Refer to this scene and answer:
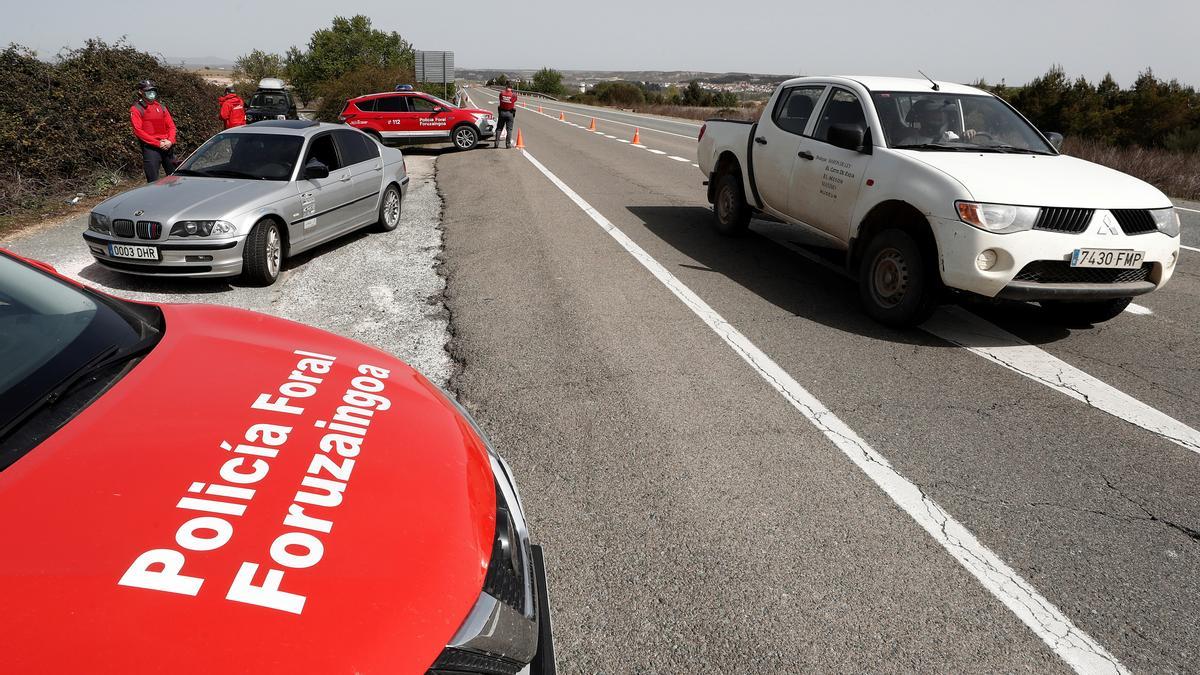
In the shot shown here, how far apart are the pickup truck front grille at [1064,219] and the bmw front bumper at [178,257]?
671 centimetres

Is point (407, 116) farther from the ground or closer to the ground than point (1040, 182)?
closer to the ground

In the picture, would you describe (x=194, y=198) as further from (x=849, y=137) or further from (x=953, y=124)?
(x=953, y=124)

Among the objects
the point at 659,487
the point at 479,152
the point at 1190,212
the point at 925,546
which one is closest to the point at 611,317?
the point at 659,487

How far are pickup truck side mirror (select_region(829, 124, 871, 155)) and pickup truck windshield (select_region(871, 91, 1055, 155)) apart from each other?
0.68 feet

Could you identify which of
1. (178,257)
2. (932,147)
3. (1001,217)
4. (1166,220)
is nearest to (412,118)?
(178,257)

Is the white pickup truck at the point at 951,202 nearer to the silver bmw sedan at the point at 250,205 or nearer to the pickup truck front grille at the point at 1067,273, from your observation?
the pickup truck front grille at the point at 1067,273

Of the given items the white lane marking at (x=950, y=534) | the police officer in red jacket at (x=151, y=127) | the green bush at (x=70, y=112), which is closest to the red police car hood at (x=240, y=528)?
the white lane marking at (x=950, y=534)

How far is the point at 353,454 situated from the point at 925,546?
2511mm

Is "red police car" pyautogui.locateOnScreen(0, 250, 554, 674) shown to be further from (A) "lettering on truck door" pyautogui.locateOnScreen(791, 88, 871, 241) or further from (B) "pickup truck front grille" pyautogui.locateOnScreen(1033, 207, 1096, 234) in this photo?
(A) "lettering on truck door" pyautogui.locateOnScreen(791, 88, 871, 241)

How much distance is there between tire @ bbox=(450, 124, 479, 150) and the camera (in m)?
20.8

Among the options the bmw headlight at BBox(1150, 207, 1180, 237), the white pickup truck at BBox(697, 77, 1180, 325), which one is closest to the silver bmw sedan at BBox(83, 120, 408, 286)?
the white pickup truck at BBox(697, 77, 1180, 325)

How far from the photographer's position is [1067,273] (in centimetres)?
539

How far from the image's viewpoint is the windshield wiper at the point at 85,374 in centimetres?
211

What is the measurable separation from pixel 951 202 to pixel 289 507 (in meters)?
5.14
